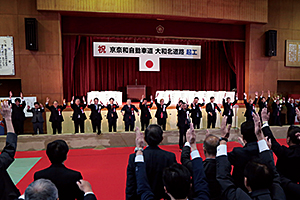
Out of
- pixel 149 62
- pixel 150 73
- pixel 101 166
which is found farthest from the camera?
pixel 150 73

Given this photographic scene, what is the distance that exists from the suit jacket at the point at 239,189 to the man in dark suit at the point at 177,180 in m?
0.12

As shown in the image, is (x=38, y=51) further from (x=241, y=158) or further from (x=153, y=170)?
(x=241, y=158)

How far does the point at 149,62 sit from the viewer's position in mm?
9062

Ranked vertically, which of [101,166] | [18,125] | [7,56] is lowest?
[101,166]

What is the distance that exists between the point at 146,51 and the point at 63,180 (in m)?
7.81

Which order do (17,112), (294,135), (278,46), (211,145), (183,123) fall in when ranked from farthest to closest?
(278,46) → (17,112) → (183,123) → (294,135) → (211,145)

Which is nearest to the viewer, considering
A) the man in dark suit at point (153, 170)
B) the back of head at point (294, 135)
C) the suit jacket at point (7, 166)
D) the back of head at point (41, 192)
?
the back of head at point (41, 192)

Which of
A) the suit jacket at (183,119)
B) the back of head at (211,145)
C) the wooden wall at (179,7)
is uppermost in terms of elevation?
the wooden wall at (179,7)

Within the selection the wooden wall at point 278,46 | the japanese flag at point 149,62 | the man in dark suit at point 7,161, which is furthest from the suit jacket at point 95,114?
the wooden wall at point 278,46

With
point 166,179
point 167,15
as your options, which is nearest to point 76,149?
point 166,179

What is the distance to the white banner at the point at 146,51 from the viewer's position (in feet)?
28.0

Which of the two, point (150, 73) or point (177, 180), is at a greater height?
point (150, 73)

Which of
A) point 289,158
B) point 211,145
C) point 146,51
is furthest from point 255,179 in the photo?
point 146,51

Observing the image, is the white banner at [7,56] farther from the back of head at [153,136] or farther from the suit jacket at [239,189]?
the suit jacket at [239,189]
